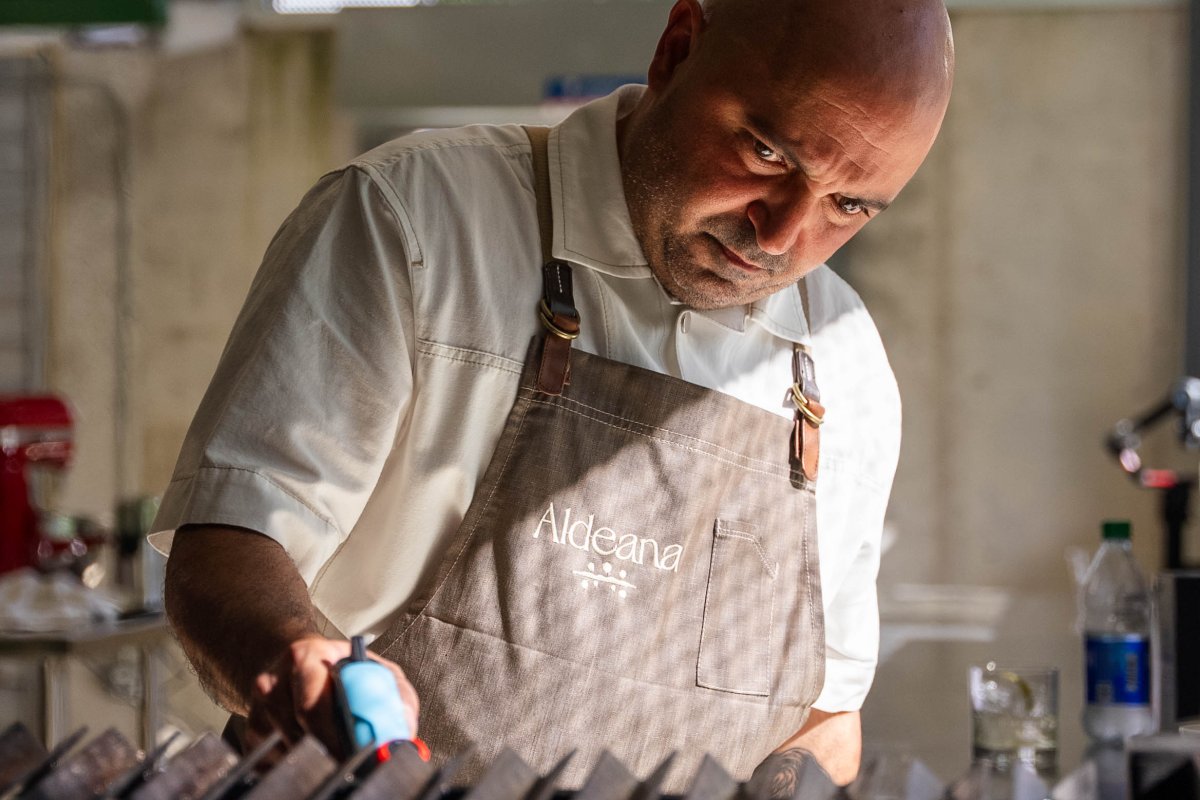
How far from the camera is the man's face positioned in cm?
128

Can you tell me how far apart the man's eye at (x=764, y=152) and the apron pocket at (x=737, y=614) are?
1.24ft

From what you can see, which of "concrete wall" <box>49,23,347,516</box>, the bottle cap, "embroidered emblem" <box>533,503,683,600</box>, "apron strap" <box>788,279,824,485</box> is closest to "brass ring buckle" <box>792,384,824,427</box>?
"apron strap" <box>788,279,824,485</box>

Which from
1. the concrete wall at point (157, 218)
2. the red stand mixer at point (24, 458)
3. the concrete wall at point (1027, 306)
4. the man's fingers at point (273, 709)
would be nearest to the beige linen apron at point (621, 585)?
the man's fingers at point (273, 709)

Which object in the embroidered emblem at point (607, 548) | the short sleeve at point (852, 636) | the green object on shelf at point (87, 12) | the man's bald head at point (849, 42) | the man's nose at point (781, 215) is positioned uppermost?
the green object on shelf at point (87, 12)

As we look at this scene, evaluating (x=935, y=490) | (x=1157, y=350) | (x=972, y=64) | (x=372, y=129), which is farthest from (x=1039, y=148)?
(x=372, y=129)

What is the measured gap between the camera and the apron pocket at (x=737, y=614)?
1.38 meters

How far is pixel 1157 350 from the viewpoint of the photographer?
175 inches

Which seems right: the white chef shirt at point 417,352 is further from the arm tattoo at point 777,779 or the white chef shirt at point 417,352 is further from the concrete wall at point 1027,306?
the concrete wall at point 1027,306

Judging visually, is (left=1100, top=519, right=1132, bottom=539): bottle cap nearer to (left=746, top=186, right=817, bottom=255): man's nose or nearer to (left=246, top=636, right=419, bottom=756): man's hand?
(left=746, top=186, right=817, bottom=255): man's nose

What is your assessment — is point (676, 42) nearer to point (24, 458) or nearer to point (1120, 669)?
point (1120, 669)

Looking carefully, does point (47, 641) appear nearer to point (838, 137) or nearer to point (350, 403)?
point (350, 403)

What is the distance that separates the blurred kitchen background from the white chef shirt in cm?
282

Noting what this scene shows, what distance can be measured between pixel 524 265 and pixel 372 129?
3.25 m

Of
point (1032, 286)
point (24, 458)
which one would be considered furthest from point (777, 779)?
point (1032, 286)
